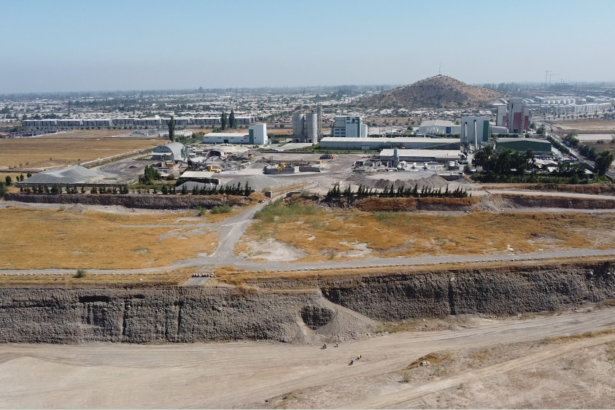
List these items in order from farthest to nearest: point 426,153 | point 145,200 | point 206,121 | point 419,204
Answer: point 206,121 → point 426,153 → point 145,200 → point 419,204

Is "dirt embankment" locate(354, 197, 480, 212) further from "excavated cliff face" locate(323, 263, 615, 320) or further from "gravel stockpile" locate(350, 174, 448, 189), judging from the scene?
"excavated cliff face" locate(323, 263, 615, 320)

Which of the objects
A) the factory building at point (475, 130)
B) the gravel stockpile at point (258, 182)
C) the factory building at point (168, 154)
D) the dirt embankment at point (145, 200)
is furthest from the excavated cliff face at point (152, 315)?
the factory building at point (475, 130)

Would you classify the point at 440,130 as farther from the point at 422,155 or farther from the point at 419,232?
the point at 419,232

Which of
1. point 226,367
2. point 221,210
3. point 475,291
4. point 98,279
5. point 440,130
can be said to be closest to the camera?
point 226,367

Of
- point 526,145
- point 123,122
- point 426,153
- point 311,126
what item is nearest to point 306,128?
point 311,126

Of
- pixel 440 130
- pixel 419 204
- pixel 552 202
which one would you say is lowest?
pixel 419 204

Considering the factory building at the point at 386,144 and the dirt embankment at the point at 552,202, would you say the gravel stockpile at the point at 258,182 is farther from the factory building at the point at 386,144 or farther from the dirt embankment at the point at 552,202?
the factory building at the point at 386,144
